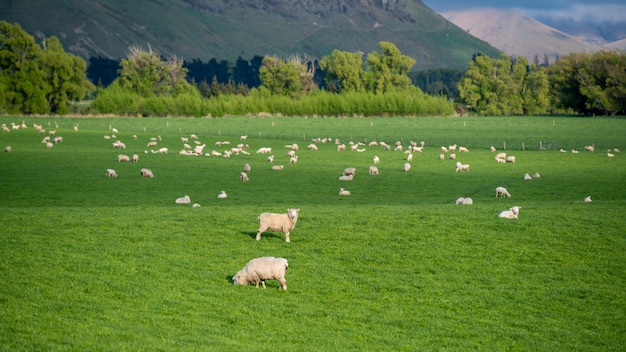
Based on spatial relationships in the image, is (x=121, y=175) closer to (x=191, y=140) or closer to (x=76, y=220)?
(x=76, y=220)

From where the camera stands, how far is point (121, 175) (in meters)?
44.8

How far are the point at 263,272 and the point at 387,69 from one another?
501 feet

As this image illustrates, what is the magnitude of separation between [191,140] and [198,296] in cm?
6177

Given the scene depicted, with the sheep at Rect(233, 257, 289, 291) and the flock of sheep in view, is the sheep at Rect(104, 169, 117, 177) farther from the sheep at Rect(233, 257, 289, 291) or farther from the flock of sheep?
the sheep at Rect(233, 257, 289, 291)

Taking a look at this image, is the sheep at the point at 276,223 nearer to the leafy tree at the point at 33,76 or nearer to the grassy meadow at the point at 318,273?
the grassy meadow at the point at 318,273

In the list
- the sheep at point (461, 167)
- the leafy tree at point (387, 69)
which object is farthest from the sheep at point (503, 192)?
the leafy tree at point (387, 69)

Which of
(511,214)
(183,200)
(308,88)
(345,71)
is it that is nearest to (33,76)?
(308,88)

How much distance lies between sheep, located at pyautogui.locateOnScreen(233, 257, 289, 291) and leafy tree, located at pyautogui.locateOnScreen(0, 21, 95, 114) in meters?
113

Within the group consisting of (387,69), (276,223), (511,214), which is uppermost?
(387,69)

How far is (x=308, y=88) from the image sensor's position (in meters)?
166

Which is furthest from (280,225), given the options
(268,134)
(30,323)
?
(268,134)

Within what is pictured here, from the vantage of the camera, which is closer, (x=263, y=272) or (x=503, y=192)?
(x=263, y=272)

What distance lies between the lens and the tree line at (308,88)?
125 meters

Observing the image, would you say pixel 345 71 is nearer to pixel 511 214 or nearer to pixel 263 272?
pixel 511 214
